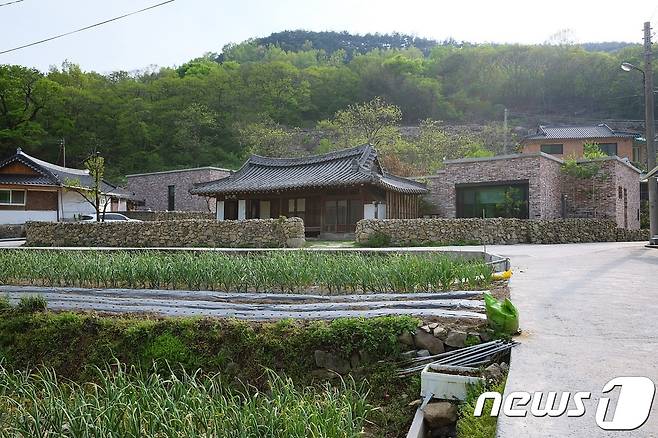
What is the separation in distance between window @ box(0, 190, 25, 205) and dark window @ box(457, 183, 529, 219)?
21638mm

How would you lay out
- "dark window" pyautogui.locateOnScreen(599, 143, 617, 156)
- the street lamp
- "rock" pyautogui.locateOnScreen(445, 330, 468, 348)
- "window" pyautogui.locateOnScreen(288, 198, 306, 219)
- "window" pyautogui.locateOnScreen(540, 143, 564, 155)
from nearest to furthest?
"rock" pyautogui.locateOnScreen(445, 330, 468, 348) < the street lamp < "window" pyautogui.locateOnScreen(288, 198, 306, 219) < "dark window" pyautogui.locateOnScreen(599, 143, 617, 156) < "window" pyautogui.locateOnScreen(540, 143, 564, 155)

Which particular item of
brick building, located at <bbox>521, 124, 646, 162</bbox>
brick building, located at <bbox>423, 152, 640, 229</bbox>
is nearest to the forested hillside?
brick building, located at <bbox>521, 124, 646, 162</bbox>

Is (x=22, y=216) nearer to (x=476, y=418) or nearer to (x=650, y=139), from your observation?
(x=650, y=139)

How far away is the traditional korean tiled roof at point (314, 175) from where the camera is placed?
60.8ft

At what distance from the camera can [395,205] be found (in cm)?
2025

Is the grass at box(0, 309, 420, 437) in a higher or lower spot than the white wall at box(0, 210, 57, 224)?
lower

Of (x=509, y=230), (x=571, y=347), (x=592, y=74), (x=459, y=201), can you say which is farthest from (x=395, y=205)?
(x=592, y=74)

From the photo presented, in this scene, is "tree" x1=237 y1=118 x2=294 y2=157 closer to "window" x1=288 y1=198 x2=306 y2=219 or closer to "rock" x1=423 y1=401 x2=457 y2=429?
"window" x1=288 y1=198 x2=306 y2=219

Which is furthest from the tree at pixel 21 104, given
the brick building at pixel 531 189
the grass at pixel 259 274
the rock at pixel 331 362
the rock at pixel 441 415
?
the rock at pixel 441 415

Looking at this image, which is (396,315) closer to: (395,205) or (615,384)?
(615,384)

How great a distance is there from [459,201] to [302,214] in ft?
20.1

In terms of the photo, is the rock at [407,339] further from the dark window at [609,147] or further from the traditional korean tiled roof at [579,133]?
the dark window at [609,147]

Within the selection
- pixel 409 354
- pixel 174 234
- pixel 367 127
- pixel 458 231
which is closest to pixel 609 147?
pixel 367 127

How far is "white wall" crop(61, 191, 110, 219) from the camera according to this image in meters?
27.9
